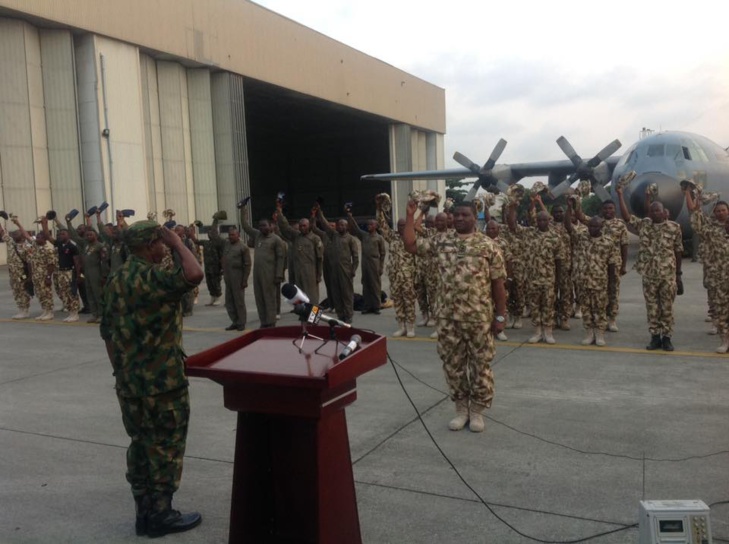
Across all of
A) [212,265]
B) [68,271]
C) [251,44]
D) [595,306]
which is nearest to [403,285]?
[595,306]

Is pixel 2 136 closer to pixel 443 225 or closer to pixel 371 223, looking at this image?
pixel 371 223

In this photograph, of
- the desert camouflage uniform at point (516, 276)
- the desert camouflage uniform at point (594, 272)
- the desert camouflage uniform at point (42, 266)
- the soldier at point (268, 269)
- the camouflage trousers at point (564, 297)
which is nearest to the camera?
the desert camouflage uniform at point (594, 272)

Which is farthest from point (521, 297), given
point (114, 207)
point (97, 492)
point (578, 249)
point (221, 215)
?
point (114, 207)

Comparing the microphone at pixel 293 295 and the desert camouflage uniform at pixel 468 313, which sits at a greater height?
the microphone at pixel 293 295

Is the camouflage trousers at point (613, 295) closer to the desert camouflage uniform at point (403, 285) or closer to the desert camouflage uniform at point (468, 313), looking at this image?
the desert camouflage uniform at point (403, 285)

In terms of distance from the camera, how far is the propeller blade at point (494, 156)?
818 inches

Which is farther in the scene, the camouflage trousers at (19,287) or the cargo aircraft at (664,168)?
the cargo aircraft at (664,168)

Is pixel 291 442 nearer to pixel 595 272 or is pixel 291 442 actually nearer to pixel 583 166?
pixel 595 272

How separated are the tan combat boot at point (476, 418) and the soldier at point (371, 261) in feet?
21.0

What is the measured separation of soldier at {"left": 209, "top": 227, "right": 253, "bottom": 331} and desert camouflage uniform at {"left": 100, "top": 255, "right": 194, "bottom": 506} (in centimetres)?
697

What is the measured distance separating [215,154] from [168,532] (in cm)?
2533

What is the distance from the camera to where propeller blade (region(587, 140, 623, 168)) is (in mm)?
17375

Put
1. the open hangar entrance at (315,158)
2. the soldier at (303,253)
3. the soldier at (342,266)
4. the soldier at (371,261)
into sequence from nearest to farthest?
the soldier at (303,253), the soldier at (342,266), the soldier at (371,261), the open hangar entrance at (315,158)

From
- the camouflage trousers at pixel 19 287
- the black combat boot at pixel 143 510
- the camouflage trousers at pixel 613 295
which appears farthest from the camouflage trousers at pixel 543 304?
the camouflage trousers at pixel 19 287
